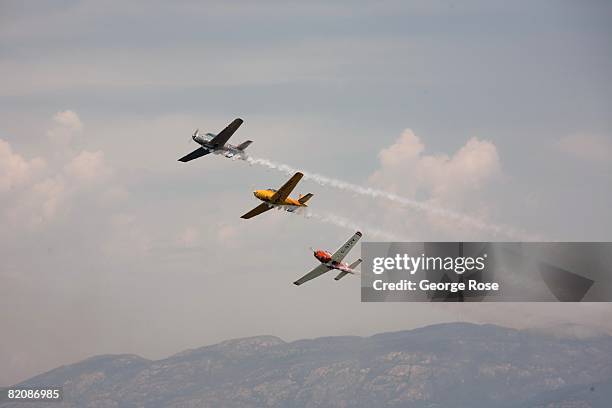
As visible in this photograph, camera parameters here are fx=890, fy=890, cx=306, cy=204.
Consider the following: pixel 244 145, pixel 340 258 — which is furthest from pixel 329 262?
pixel 244 145

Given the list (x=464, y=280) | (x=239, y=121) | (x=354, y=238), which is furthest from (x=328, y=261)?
(x=464, y=280)

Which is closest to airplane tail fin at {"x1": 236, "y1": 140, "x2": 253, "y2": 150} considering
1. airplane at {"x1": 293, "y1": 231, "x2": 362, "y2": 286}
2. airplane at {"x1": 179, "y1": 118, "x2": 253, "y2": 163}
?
airplane at {"x1": 179, "y1": 118, "x2": 253, "y2": 163}

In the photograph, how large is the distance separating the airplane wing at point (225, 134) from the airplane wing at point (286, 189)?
1298 centimetres

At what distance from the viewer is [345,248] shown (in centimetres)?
16112

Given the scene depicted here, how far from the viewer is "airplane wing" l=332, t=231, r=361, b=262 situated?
527 feet

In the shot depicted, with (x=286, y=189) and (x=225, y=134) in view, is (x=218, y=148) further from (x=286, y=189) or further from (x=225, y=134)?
(x=286, y=189)

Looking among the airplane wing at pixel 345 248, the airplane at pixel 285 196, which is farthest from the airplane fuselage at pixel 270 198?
the airplane wing at pixel 345 248

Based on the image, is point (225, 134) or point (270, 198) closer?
point (225, 134)

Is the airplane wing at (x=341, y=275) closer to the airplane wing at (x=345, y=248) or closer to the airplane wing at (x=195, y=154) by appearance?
the airplane wing at (x=345, y=248)

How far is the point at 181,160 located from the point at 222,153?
30.4 feet

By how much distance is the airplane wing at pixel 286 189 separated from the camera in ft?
515

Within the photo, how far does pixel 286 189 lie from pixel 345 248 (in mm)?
15419

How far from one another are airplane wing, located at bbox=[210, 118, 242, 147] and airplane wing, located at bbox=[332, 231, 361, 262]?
28.4 meters

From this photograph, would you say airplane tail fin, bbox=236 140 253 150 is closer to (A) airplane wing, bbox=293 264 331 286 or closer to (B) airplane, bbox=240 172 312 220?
(B) airplane, bbox=240 172 312 220
